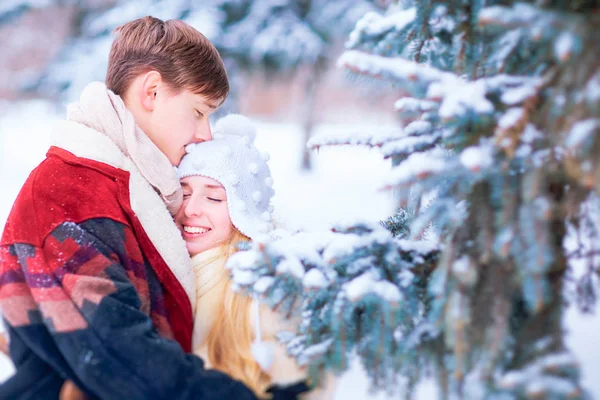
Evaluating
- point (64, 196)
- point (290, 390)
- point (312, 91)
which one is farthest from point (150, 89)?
point (312, 91)

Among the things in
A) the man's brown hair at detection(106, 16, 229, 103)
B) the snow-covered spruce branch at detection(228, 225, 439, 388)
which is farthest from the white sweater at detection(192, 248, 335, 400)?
the man's brown hair at detection(106, 16, 229, 103)

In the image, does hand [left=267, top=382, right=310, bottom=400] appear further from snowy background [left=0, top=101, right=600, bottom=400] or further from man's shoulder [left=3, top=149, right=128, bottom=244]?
man's shoulder [left=3, top=149, right=128, bottom=244]

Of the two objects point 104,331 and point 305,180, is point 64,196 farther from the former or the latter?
point 305,180

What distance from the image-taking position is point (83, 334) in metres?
1.42

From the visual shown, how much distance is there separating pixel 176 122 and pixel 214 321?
0.80 metres

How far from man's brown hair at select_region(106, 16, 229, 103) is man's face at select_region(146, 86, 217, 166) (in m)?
0.04

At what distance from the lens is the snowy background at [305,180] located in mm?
2143

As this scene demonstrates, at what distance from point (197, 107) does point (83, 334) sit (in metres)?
1.07

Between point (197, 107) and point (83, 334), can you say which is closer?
point (83, 334)

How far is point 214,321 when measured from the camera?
1.89 m

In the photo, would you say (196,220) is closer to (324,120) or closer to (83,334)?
(83,334)

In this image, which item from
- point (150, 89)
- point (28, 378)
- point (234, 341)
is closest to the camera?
point (28, 378)

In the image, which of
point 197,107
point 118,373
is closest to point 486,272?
point 118,373

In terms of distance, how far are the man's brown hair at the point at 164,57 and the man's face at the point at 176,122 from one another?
4 centimetres
